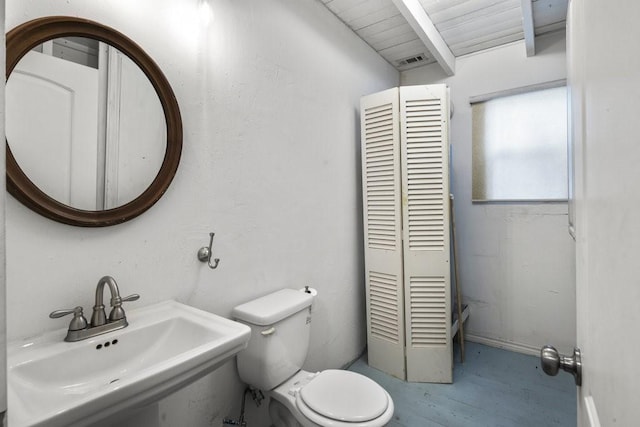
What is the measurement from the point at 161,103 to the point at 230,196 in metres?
0.47

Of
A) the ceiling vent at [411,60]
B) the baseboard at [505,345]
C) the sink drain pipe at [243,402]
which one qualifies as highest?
the ceiling vent at [411,60]

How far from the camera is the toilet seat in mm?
1147

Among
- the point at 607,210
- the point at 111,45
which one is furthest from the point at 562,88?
the point at 111,45

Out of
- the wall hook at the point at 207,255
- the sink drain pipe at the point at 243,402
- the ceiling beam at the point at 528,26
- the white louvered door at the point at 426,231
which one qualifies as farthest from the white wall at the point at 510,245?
the wall hook at the point at 207,255

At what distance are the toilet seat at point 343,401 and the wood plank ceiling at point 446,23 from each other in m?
2.04

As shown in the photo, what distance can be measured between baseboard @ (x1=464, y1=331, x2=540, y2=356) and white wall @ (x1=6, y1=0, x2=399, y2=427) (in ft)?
3.82

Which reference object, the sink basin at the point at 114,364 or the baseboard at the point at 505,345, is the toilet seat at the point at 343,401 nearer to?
the sink basin at the point at 114,364

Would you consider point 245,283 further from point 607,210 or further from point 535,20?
point 535,20

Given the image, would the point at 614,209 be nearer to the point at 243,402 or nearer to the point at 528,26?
the point at 243,402

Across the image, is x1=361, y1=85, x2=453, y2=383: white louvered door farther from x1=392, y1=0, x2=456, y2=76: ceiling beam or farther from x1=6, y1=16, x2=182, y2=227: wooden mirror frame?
x1=6, y1=16, x2=182, y2=227: wooden mirror frame

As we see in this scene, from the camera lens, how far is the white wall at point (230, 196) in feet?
3.11

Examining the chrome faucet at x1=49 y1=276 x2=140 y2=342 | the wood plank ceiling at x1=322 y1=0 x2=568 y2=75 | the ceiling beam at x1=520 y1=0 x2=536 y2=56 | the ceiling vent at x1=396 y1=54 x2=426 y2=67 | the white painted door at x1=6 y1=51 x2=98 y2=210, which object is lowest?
the chrome faucet at x1=49 y1=276 x2=140 y2=342

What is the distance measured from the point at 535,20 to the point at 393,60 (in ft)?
3.44

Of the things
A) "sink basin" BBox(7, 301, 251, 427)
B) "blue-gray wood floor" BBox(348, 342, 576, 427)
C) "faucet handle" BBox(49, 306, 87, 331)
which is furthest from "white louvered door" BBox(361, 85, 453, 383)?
"faucet handle" BBox(49, 306, 87, 331)
